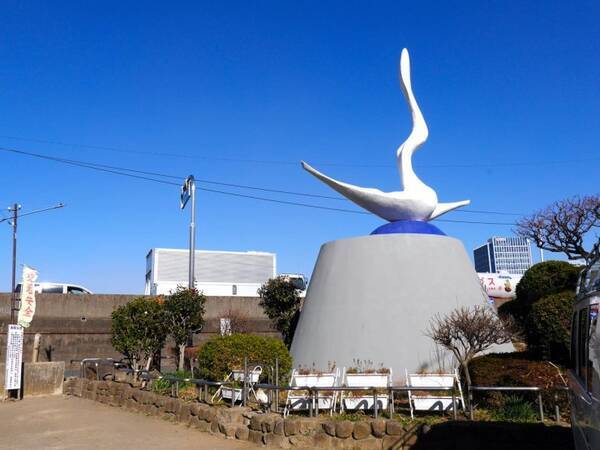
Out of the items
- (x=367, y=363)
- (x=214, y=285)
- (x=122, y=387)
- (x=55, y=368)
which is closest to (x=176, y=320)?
(x=55, y=368)

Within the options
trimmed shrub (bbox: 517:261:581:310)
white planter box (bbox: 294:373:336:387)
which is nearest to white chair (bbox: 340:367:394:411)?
white planter box (bbox: 294:373:336:387)

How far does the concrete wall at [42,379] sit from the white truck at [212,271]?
32.2 m

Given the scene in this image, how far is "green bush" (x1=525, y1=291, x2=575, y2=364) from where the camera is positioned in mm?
8648

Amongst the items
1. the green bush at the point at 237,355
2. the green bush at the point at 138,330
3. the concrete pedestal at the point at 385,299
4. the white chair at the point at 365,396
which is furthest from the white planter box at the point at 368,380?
the green bush at the point at 138,330

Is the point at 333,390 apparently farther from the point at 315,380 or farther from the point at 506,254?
the point at 506,254

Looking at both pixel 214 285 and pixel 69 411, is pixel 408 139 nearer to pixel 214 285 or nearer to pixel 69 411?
pixel 69 411

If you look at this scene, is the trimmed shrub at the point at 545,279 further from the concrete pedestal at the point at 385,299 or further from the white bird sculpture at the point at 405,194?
the white bird sculpture at the point at 405,194

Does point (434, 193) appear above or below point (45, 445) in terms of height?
above

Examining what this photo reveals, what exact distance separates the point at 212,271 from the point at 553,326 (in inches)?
1727

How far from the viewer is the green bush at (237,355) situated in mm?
10938

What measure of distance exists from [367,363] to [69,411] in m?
6.21

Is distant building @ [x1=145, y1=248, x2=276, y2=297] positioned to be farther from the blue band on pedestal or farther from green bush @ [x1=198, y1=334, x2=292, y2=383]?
green bush @ [x1=198, y1=334, x2=292, y2=383]

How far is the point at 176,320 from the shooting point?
17688 mm

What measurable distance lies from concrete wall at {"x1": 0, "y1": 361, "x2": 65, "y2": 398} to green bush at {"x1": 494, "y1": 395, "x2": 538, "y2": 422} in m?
11.4
